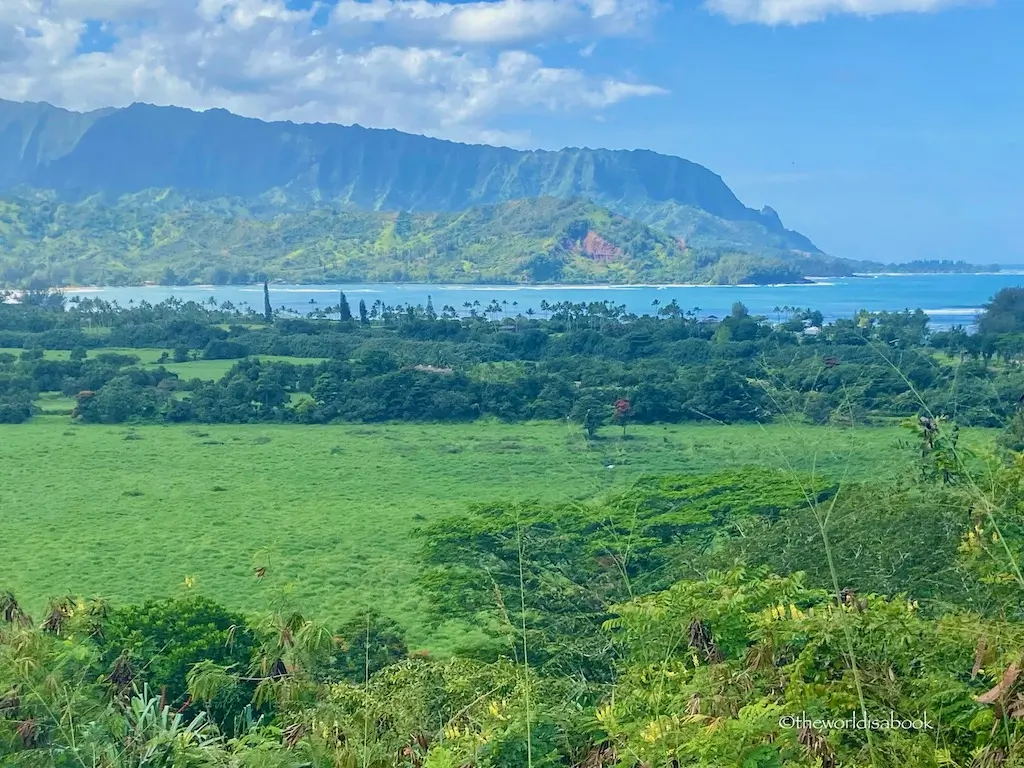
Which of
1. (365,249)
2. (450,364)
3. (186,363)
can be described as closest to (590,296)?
(365,249)

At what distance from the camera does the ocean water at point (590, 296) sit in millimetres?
71625

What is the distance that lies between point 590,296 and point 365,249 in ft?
122

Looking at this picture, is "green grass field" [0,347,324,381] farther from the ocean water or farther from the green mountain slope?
the green mountain slope

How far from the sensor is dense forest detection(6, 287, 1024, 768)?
3.01 meters

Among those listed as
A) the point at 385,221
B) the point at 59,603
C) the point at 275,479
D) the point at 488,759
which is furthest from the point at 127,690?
the point at 385,221

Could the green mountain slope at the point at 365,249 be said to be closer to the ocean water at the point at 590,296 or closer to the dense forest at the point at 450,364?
the ocean water at the point at 590,296

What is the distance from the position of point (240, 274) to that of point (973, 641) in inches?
4078

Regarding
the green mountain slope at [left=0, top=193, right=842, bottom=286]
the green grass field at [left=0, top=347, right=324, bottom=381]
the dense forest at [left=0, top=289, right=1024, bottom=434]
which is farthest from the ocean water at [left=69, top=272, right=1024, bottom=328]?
the green grass field at [left=0, top=347, right=324, bottom=381]

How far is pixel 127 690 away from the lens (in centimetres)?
657

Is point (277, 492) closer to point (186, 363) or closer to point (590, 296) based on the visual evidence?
point (186, 363)

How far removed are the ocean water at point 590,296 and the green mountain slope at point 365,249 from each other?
225 cm

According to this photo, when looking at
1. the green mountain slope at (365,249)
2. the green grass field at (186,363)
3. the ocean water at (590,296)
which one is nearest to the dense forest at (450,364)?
the green grass field at (186,363)

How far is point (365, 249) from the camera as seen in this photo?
375 feet

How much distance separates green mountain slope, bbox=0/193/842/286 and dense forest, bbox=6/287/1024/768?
3472 inches
